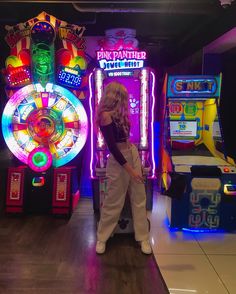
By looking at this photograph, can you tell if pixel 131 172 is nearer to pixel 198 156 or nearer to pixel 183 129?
pixel 198 156

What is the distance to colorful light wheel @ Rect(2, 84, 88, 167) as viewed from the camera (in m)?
4.11

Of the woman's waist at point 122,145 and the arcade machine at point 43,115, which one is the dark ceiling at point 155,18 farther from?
the woman's waist at point 122,145

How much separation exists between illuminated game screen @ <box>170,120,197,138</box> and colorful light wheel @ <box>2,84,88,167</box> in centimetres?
112

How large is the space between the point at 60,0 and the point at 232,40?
2.55 meters

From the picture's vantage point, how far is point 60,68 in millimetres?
4191

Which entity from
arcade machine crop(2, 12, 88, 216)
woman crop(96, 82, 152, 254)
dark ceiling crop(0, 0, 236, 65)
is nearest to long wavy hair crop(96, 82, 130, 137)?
woman crop(96, 82, 152, 254)

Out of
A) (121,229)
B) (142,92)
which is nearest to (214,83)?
(142,92)

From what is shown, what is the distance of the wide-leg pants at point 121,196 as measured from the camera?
10.2 feet

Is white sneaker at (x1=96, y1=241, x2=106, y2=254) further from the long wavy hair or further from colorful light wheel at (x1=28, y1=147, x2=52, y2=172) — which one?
colorful light wheel at (x1=28, y1=147, x2=52, y2=172)

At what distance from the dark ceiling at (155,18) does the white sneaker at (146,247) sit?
2.77 meters

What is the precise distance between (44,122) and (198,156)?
1946mm

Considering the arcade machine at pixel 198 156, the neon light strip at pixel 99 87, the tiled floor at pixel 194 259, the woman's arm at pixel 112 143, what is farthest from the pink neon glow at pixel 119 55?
the tiled floor at pixel 194 259

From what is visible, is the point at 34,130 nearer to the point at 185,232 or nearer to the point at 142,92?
the point at 142,92

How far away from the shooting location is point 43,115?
4156mm
